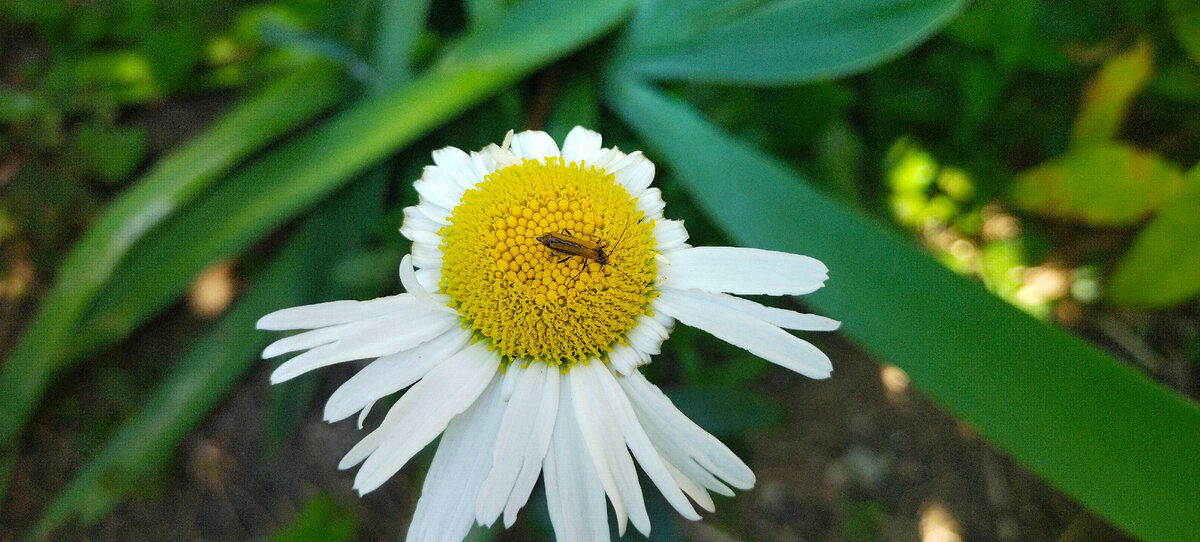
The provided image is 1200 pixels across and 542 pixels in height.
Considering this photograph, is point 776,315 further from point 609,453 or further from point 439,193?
point 439,193

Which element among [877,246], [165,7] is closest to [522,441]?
[877,246]

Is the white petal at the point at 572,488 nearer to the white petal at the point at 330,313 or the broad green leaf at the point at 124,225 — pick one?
the white petal at the point at 330,313

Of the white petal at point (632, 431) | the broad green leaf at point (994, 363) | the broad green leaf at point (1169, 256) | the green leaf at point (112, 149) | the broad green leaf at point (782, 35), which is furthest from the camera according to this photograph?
the green leaf at point (112, 149)

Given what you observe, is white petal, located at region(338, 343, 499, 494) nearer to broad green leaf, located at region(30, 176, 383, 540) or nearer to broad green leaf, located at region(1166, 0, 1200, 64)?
broad green leaf, located at region(30, 176, 383, 540)

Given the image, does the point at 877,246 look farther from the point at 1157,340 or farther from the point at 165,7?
the point at 165,7

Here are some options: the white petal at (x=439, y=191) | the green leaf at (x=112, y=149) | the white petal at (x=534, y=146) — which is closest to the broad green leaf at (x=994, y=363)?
the white petal at (x=534, y=146)

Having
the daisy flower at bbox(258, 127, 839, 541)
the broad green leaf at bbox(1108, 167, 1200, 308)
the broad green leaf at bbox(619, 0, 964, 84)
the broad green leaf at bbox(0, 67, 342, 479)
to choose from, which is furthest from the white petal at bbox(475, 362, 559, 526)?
the broad green leaf at bbox(1108, 167, 1200, 308)
